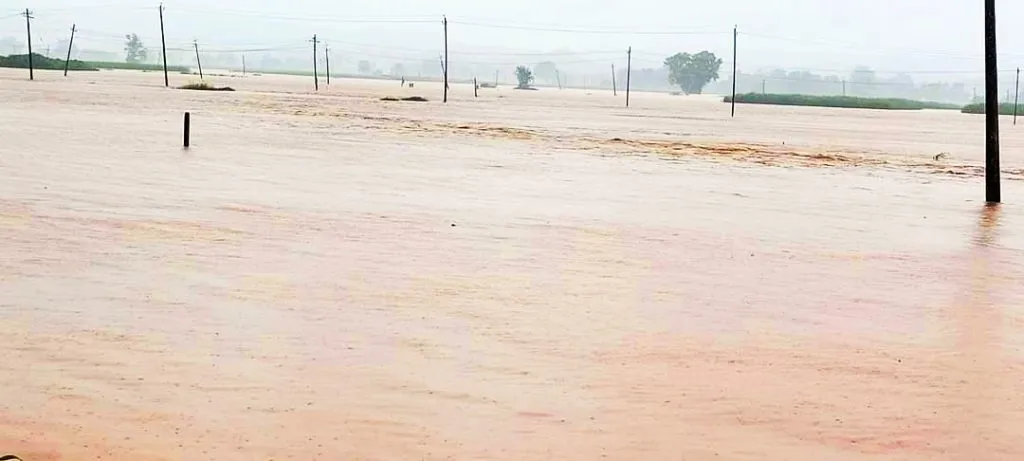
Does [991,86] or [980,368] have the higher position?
[991,86]

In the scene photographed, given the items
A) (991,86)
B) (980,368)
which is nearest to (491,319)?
(980,368)

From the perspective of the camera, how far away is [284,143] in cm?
2991

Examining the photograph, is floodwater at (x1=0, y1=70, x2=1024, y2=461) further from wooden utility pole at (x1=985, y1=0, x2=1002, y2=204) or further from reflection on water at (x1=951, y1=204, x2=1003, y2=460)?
wooden utility pole at (x1=985, y1=0, x2=1002, y2=204)

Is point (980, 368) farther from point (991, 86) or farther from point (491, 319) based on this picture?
point (991, 86)

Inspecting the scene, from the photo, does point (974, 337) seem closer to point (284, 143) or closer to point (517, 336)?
point (517, 336)

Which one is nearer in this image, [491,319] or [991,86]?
[491,319]

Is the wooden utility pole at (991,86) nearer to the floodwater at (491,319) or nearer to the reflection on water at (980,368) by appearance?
the floodwater at (491,319)

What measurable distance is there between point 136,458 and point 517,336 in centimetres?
353

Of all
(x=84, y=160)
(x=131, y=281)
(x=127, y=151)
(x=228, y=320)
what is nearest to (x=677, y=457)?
(x=228, y=320)

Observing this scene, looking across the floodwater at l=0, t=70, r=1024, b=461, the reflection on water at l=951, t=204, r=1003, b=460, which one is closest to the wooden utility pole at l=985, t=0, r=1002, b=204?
the floodwater at l=0, t=70, r=1024, b=461

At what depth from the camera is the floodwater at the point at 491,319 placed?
6.34m

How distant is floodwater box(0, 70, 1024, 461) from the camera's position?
20.8ft

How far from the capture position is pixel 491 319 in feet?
30.8

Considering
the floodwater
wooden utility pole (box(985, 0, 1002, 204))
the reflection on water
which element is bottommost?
the reflection on water
